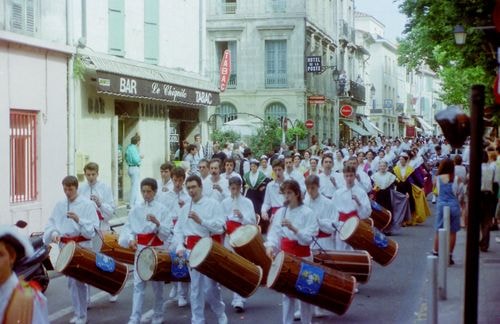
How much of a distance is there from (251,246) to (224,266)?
39.8 inches

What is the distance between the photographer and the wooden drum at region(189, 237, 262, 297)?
9.17 meters

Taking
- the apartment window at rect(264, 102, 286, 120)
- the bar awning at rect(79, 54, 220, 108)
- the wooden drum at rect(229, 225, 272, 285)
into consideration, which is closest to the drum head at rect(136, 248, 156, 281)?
the wooden drum at rect(229, 225, 272, 285)

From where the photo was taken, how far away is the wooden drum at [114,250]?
36.7 feet

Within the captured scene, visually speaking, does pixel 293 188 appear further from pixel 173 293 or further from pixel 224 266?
pixel 173 293

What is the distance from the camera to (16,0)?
18000 millimetres

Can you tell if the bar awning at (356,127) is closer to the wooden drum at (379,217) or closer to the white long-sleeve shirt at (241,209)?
the wooden drum at (379,217)

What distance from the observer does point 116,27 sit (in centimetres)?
2253

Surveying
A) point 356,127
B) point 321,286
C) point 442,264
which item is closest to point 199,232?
point 321,286

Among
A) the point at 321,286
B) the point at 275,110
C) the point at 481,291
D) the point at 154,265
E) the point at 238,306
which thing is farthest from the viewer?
the point at 275,110

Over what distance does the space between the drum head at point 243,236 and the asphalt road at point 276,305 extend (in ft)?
2.92

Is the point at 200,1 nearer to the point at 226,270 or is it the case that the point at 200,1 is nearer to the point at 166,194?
the point at 166,194

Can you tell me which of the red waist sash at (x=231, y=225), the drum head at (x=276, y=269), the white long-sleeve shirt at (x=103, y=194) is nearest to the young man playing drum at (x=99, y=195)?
the white long-sleeve shirt at (x=103, y=194)

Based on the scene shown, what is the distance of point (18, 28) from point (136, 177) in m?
5.18

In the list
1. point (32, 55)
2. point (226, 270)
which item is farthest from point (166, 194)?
point (32, 55)
